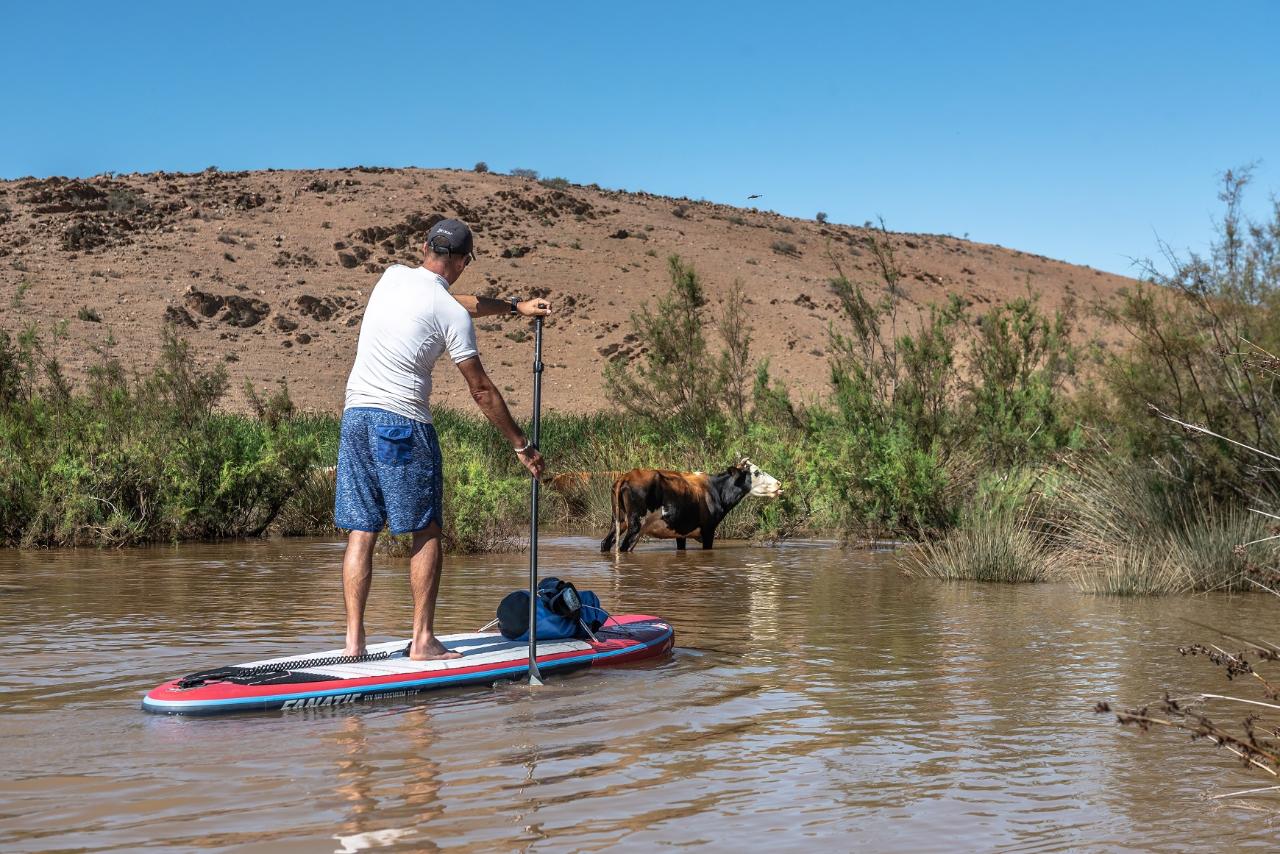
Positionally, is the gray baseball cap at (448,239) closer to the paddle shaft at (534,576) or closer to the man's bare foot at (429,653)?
the paddle shaft at (534,576)

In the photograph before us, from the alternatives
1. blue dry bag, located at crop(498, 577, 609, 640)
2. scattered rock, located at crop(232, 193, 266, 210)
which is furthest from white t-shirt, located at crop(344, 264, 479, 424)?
scattered rock, located at crop(232, 193, 266, 210)

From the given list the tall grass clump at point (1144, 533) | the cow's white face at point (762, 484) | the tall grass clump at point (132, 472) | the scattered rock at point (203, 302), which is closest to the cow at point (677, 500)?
the cow's white face at point (762, 484)

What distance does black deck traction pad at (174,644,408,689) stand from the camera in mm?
7910

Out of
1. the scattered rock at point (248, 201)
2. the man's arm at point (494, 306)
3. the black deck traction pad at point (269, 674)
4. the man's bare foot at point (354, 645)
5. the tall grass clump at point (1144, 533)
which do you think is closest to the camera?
the black deck traction pad at point (269, 674)

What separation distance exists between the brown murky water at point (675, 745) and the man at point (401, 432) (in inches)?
34.7

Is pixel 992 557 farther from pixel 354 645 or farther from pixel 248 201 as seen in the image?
pixel 248 201

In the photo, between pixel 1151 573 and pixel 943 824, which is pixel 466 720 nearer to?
pixel 943 824

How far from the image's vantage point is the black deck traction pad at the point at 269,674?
7.91 metres

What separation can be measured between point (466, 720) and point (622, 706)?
93 cm

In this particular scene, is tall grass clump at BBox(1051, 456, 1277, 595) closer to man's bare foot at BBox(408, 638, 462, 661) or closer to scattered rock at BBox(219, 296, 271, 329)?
man's bare foot at BBox(408, 638, 462, 661)

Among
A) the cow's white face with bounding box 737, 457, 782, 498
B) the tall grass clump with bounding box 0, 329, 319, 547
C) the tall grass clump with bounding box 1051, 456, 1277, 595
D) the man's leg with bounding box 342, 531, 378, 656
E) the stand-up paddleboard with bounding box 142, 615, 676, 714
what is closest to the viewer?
the stand-up paddleboard with bounding box 142, 615, 676, 714

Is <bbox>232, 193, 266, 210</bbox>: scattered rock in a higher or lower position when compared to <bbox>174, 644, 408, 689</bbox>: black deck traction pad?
higher

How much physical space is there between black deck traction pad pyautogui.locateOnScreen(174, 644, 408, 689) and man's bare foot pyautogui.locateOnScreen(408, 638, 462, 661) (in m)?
0.33

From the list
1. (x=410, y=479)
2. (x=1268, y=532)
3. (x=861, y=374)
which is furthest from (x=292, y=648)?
(x=861, y=374)
